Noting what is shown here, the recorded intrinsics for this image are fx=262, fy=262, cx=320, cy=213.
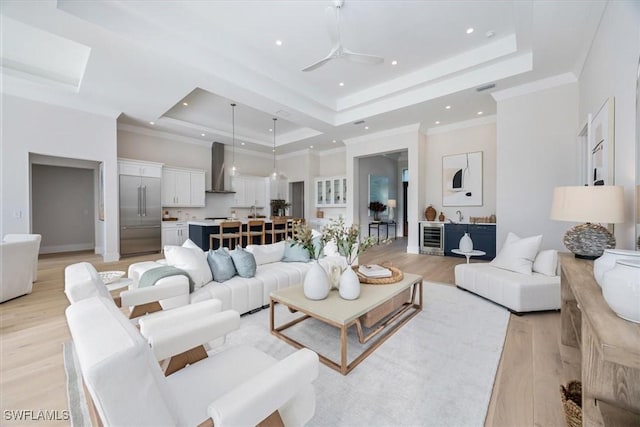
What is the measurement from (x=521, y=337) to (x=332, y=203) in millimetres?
6557

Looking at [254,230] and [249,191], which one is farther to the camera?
[249,191]

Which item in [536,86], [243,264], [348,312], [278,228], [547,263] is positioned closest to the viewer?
[348,312]

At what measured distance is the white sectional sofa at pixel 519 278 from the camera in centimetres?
282

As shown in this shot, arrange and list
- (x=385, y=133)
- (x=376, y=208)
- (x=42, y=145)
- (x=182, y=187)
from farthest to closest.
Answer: (x=376, y=208) → (x=182, y=187) → (x=385, y=133) → (x=42, y=145)

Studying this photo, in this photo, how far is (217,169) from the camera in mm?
7887

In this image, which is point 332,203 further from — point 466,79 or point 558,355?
point 558,355

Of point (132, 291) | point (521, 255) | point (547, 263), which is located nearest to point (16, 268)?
point (132, 291)

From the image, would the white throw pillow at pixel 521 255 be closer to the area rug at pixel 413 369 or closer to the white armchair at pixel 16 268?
the area rug at pixel 413 369

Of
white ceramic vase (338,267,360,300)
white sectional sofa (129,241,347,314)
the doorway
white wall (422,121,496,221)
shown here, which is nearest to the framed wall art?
white wall (422,121,496,221)

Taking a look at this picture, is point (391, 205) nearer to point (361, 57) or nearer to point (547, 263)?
point (547, 263)

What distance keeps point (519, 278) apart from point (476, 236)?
2.99 meters

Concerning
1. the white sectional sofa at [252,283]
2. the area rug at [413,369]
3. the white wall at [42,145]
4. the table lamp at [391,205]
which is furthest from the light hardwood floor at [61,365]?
the table lamp at [391,205]

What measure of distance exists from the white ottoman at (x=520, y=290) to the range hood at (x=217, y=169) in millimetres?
A: 6855

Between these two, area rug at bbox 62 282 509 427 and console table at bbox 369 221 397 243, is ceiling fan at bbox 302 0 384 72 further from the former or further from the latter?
console table at bbox 369 221 397 243
